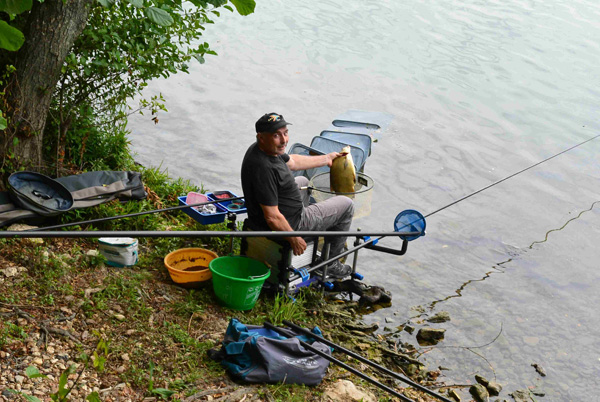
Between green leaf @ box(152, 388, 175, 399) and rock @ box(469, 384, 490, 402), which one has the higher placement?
green leaf @ box(152, 388, 175, 399)

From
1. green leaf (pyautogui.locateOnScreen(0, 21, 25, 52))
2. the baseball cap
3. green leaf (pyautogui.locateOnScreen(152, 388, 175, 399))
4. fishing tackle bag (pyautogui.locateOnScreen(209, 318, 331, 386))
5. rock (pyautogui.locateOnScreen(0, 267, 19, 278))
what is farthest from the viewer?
the baseball cap

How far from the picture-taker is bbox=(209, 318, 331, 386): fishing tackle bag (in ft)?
12.2

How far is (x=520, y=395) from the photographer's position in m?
5.08

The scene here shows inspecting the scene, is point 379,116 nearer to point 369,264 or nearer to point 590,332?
point 369,264

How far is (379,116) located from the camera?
25.1 feet

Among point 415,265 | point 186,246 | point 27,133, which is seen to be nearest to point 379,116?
point 415,265

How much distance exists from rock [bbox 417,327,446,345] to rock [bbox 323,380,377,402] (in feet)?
5.26

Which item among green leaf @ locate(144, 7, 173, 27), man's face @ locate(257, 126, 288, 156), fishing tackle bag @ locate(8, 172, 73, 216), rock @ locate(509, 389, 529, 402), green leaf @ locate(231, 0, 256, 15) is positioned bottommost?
rock @ locate(509, 389, 529, 402)

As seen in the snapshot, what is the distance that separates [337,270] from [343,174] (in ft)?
2.86

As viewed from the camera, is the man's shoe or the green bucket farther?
the man's shoe

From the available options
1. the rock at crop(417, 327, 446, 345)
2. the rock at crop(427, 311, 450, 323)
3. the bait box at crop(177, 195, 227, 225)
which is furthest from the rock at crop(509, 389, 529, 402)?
the bait box at crop(177, 195, 227, 225)

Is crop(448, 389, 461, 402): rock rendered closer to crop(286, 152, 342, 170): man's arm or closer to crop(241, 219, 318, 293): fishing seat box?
crop(241, 219, 318, 293): fishing seat box

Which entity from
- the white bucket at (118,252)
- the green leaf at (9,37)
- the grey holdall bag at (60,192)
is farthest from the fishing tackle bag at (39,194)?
the green leaf at (9,37)

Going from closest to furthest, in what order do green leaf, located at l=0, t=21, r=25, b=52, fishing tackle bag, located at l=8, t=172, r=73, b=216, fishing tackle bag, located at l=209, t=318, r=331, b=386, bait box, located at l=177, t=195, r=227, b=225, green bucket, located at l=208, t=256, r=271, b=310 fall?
green leaf, located at l=0, t=21, r=25, b=52, fishing tackle bag, located at l=209, t=318, r=331, b=386, green bucket, located at l=208, t=256, r=271, b=310, fishing tackle bag, located at l=8, t=172, r=73, b=216, bait box, located at l=177, t=195, r=227, b=225
